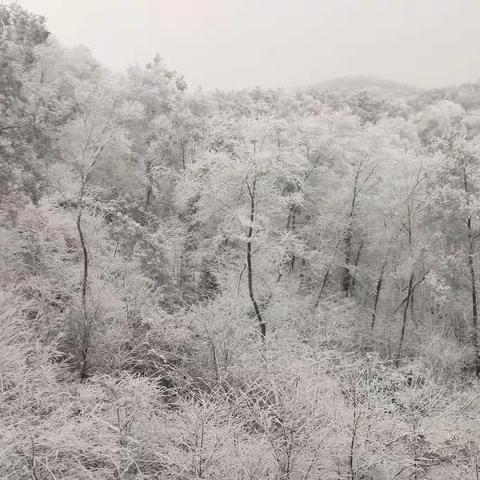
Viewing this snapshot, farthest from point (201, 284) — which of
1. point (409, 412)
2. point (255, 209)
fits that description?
point (409, 412)

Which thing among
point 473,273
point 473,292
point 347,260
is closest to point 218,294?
point 347,260

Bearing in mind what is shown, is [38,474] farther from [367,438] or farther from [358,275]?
[358,275]

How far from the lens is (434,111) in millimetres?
70125

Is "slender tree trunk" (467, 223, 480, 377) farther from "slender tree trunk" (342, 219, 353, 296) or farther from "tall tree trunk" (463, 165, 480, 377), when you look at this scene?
"slender tree trunk" (342, 219, 353, 296)

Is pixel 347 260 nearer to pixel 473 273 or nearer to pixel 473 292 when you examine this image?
pixel 473 273

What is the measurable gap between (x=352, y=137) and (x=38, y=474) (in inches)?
1071

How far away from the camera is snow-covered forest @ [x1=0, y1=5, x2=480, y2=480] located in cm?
736

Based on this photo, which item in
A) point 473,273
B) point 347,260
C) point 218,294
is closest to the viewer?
point 218,294

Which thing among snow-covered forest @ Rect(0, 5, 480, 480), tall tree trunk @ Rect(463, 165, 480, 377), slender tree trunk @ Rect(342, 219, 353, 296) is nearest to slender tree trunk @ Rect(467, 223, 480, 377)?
tall tree trunk @ Rect(463, 165, 480, 377)

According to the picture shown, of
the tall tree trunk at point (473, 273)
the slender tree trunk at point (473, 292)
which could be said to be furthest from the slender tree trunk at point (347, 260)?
the slender tree trunk at point (473, 292)

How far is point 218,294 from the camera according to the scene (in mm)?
21891

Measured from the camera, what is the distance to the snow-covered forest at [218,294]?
24.2 feet

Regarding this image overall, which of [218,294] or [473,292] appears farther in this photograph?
[473,292]

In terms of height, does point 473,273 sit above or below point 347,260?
above
